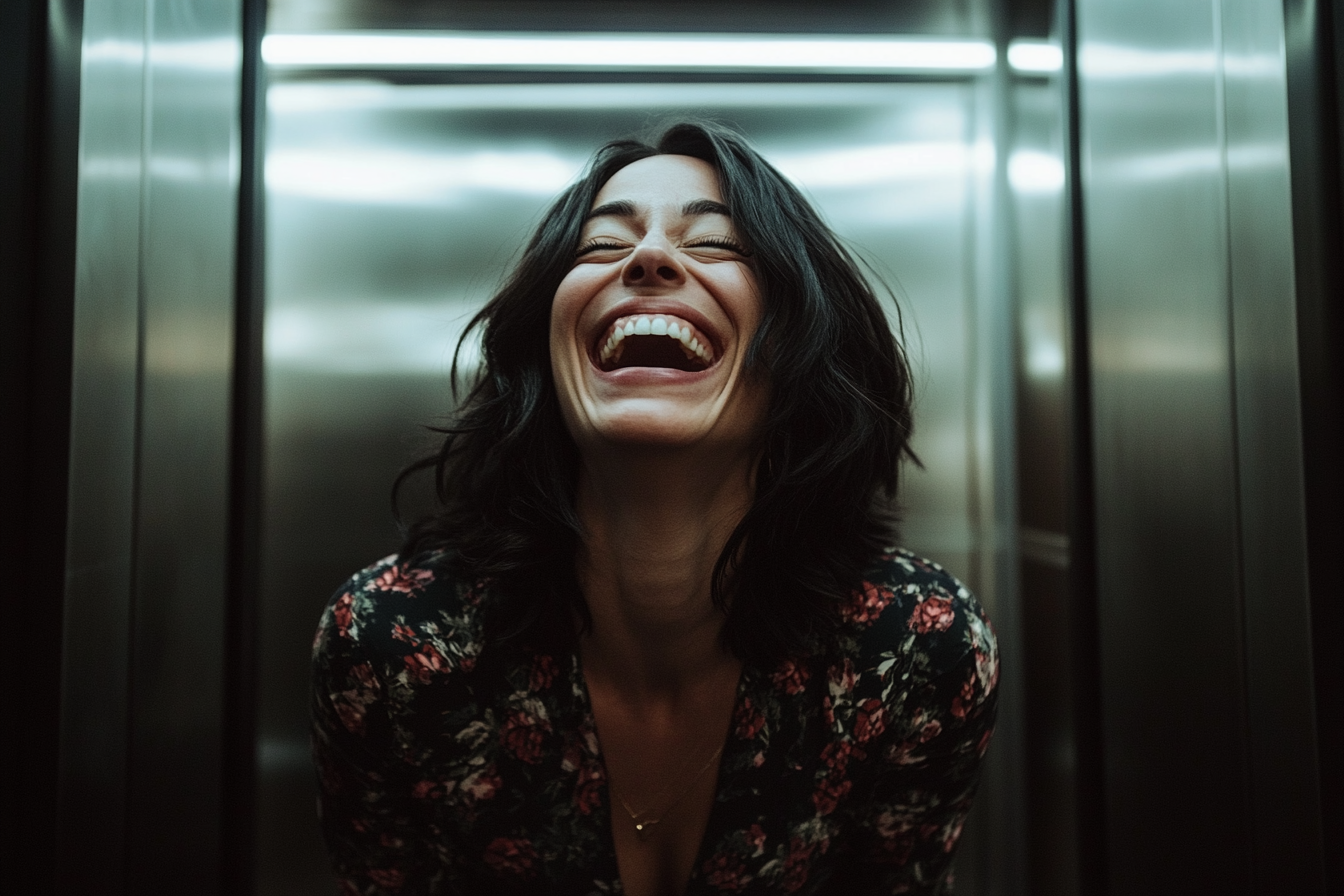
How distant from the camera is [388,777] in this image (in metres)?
1.13

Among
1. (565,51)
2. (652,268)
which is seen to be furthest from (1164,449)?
(565,51)

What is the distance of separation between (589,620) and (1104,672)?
0.79 metres

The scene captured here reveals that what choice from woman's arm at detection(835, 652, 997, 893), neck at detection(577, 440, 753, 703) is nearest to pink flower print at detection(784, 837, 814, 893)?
woman's arm at detection(835, 652, 997, 893)

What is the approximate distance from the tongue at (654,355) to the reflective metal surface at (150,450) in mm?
559

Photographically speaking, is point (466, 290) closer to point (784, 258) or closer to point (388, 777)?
point (784, 258)

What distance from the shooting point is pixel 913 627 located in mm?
1159

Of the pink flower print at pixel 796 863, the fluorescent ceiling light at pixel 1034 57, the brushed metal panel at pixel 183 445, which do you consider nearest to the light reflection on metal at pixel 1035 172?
the fluorescent ceiling light at pixel 1034 57

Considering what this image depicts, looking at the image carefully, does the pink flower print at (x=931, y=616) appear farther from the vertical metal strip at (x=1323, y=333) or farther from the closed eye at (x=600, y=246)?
the closed eye at (x=600, y=246)

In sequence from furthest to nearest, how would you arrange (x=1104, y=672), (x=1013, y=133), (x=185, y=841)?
(x=1013, y=133), (x=1104, y=672), (x=185, y=841)

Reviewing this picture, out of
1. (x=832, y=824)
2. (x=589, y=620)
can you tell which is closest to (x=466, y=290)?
(x=589, y=620)

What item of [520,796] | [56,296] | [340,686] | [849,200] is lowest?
[520,796]

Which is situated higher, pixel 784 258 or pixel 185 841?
pixel 784 258

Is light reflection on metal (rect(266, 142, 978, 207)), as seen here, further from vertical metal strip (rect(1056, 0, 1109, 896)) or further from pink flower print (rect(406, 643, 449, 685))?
pink flower print (rect(406, 643, 449, 685))

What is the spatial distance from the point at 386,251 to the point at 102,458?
71 cm
